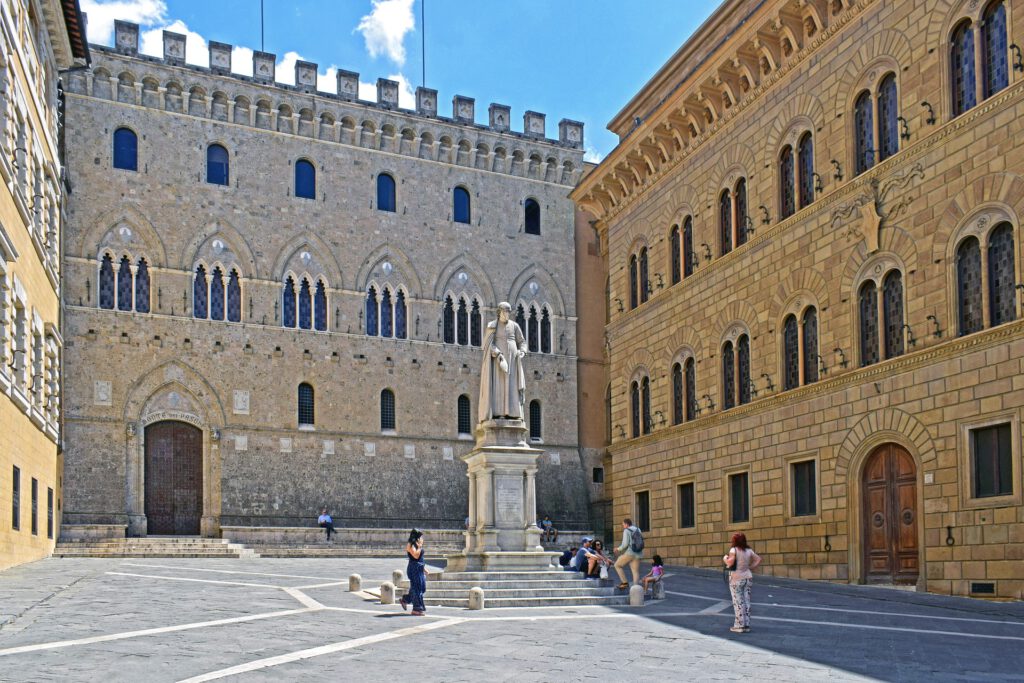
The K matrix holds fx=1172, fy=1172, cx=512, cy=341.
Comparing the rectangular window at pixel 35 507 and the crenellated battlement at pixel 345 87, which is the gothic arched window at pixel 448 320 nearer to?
the crenellated battlement at pixel 345 87

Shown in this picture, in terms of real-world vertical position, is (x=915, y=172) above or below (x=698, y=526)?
above

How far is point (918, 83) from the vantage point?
65.0 ft

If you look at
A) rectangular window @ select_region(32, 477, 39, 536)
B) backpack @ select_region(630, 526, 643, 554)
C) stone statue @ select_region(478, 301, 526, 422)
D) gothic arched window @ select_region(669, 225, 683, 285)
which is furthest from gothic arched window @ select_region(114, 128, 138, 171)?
backpack @ select_region(630, 526, 643, 554)

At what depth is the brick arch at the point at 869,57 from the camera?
798 inches

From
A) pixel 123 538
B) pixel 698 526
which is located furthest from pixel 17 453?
pixel 698 526

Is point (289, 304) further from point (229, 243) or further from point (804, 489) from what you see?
point (804, 489)

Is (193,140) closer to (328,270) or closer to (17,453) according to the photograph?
(328,270)

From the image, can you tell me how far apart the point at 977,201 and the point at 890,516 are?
5.67 metres

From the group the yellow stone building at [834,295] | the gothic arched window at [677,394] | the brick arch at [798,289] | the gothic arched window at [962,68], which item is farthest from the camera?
the gothic arched window at [677,394]

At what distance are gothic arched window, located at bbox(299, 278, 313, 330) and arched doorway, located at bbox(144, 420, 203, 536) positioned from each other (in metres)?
5.52

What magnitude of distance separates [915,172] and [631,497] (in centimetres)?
1370

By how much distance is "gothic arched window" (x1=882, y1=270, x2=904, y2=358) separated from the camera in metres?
20.3

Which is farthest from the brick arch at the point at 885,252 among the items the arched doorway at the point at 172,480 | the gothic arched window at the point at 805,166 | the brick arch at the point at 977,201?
the arched doorway at the point at 172,480

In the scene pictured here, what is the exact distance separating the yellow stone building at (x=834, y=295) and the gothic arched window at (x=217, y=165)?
15.9 meters
